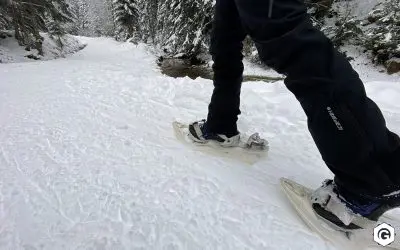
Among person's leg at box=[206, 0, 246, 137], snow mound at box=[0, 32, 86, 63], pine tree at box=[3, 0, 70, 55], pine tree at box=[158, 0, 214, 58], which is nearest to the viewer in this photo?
person's leg at box=[206, 0, 246, 137]

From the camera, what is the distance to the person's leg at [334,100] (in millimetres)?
1172

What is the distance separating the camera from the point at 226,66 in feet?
6.09

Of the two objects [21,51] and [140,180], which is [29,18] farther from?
Result: [140,180]

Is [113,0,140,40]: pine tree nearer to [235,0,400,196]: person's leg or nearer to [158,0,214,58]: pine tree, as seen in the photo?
[158,0,214,58]: pine tree

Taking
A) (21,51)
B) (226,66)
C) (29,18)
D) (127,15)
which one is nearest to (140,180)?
(226,66)

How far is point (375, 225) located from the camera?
1.31m

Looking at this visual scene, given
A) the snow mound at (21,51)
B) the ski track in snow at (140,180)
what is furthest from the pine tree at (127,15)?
the ski track in snow at (140,180)

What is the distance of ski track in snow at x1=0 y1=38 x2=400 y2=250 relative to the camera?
4.17ft

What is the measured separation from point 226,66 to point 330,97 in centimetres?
77

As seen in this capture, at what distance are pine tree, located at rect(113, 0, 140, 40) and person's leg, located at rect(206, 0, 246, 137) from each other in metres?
33.1

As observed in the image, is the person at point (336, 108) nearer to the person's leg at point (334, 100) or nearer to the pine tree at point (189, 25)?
the person's leg at point (334, 100)

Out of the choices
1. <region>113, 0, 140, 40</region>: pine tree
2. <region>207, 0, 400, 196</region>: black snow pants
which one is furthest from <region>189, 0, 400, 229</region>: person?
<region>113, 0, 140, 40</region>: pine tree

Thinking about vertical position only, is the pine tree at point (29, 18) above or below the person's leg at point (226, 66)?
below

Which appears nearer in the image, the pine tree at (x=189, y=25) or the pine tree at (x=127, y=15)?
the pine tree at (x=189, y=25)
